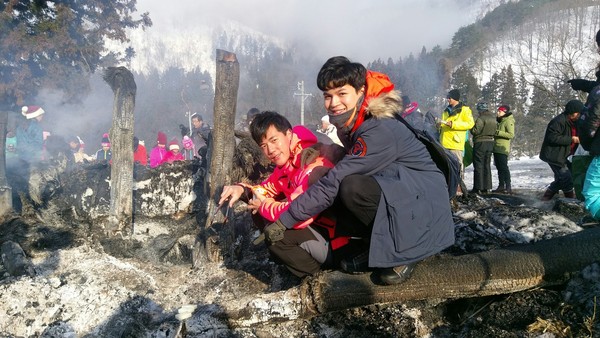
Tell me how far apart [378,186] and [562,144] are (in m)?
5.30

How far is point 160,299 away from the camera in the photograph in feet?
12.5

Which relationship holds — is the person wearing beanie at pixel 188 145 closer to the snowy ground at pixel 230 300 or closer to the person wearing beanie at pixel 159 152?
the person wearing beanie at pixel 159 152

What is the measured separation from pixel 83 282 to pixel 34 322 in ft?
2.11

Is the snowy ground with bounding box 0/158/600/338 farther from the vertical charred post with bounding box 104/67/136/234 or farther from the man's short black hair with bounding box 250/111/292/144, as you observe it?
the man's short black hair with bounding box 250/111/292/144

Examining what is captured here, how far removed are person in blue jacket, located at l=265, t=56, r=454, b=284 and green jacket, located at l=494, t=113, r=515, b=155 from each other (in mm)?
5776

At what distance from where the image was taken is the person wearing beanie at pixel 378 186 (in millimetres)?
2457

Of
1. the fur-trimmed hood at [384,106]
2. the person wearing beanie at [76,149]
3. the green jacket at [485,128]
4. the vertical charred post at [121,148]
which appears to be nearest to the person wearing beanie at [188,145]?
the person wearing beanie at [76,149]

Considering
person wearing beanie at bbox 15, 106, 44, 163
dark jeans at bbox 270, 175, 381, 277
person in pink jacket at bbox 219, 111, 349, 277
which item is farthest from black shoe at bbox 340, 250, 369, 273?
person wearing beanie at bbox 15, 106, 44, 163

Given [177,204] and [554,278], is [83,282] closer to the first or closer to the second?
[177,204]

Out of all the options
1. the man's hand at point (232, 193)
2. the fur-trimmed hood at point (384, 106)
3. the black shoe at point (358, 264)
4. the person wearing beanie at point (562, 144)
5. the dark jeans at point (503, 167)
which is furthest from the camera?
the dark jeans at point (503, 167)

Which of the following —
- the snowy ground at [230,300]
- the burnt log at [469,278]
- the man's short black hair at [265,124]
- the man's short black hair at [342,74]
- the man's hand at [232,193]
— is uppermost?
the man's short black hair at [342,74]

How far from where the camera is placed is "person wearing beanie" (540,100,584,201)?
6.22m

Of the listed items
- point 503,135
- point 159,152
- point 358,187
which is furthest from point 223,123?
point 159,152

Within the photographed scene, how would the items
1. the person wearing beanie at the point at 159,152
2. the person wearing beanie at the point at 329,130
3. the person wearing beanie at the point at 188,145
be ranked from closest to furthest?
the person wearing beanie at the point at 329,130 < the person wearing beanie at the point at 159,152 < the person wearing beanie at the point at 188,145
